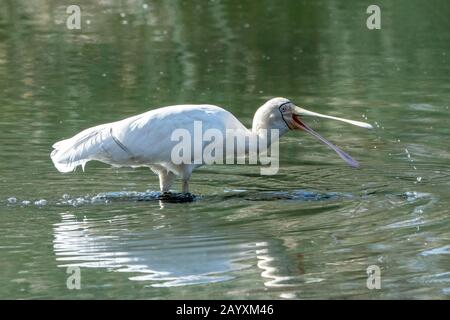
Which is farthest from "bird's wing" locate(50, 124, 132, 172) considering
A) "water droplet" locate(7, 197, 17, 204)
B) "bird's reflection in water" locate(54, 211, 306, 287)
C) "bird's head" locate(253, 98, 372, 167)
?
"bird's head" locate(253, 98, 372, 167)

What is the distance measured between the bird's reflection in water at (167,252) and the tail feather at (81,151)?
34.3 inches

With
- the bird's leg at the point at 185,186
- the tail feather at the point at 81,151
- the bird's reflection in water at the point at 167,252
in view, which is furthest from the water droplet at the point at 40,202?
the bird's leg at the point at 185,186

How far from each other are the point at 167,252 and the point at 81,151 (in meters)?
2.19

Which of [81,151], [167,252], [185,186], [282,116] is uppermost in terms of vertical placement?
[282,116]

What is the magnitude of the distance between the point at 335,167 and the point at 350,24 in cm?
1168

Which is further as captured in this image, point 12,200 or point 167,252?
point 12,200

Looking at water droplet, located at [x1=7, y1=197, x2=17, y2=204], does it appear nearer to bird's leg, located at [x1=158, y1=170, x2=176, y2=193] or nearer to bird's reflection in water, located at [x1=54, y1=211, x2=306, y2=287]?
bird's reflection in water, located at [x1=54, y1=211, x2=306, y2=287]

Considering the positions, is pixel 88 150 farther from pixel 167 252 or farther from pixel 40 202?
pixel 167 252

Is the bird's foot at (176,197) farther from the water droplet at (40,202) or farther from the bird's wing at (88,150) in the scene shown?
the water droplet at (40,202)

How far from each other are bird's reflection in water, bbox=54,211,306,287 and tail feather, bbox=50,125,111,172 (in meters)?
0.87

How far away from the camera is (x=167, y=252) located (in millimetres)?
9141

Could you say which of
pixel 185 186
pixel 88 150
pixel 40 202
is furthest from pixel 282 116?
pixel 40 202

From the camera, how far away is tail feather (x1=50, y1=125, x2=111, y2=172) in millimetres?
10992

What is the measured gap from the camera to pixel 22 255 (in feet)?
29.9
